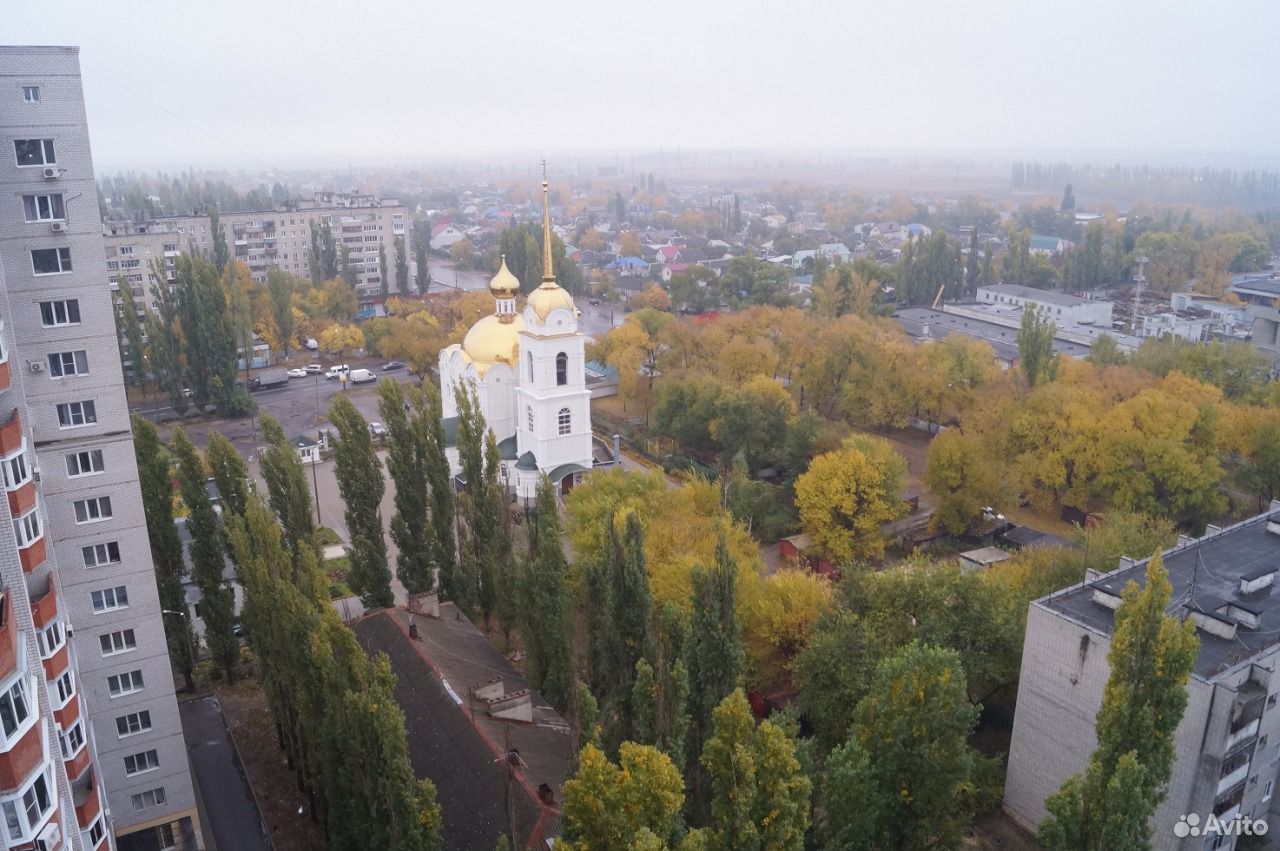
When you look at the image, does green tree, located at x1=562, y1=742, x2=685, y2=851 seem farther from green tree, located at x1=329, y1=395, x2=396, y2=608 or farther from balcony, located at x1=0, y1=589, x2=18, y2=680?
green tree, located at x1=329, y1=395, x2=396, y2=608

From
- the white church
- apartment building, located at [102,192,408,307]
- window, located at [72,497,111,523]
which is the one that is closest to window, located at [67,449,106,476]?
window, located at [72,497,111,523]

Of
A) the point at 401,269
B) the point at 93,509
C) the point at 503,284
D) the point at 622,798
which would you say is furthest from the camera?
the point at 401,269

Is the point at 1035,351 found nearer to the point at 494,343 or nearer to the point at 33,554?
the point at 494,343

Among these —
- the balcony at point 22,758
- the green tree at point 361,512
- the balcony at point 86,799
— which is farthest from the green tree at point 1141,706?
the green tree at point 361,512

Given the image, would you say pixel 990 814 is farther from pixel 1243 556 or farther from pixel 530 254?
pixel 530 254

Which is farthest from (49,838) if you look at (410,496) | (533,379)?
(533,379)

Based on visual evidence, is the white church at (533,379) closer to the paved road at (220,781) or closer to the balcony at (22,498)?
the paved road at (220,781)
